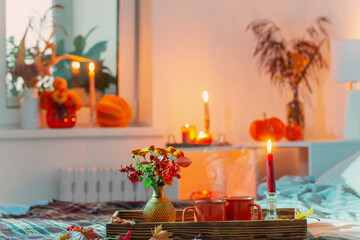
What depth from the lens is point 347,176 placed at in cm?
205

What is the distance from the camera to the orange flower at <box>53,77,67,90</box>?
2941 millimetres

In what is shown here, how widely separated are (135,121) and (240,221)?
6.87 ft

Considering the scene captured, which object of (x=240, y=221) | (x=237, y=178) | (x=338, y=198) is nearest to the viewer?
(x=240, y=221)

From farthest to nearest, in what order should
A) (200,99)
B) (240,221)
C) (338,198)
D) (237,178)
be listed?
(200,99) → (237,178) → (338,198) → (240,221)

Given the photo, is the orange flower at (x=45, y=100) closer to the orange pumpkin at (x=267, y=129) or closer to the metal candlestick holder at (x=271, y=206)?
the orange pumpkin at (x=267, y=129)

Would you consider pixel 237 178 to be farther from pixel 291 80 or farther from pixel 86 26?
pixel 86 26

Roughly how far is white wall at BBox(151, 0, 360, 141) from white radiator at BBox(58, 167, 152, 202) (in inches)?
15.0

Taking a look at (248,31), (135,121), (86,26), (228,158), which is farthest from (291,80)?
(86,26)

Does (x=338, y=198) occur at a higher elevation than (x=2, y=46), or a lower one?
lower

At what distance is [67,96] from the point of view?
2.94 m

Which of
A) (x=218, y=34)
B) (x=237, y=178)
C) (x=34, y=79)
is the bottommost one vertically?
(x=237, y=178)

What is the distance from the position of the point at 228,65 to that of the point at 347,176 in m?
1.31

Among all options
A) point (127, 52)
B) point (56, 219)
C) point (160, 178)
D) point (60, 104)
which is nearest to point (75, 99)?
point (60, 104)

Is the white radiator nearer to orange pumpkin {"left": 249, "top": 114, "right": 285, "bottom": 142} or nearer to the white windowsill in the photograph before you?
the white windowsill
